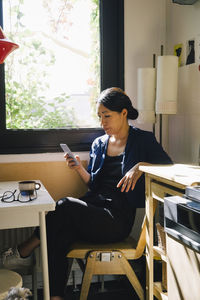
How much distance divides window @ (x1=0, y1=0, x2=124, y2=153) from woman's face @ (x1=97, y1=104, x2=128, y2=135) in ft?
1.31

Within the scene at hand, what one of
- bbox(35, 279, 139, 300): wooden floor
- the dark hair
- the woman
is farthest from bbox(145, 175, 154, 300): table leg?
the dark hair

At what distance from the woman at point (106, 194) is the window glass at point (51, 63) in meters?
0.37

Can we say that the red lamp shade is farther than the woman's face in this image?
No

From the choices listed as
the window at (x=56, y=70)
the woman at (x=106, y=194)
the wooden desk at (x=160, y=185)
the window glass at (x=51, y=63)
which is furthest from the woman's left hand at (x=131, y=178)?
the window glass at (x=51, y=63)

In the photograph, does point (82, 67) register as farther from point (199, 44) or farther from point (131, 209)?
point (131, 209)

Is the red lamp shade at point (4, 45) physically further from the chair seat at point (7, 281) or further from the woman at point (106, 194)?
the chair seat at point (7, 281)

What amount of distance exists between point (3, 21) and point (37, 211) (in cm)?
136

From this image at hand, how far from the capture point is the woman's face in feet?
6.82

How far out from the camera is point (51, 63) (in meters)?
2.38

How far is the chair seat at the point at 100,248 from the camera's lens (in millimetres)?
1811

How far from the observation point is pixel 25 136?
7.82ft

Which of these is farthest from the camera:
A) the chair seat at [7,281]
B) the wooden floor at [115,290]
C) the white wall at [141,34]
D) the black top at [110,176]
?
the white wall at [141,34]

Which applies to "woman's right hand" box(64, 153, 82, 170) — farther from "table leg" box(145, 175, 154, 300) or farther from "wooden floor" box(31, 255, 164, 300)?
"wooden floor" box(31, 255, 164, 300)

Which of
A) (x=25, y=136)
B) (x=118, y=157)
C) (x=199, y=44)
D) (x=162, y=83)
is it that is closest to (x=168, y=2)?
(x=199, y=44)
